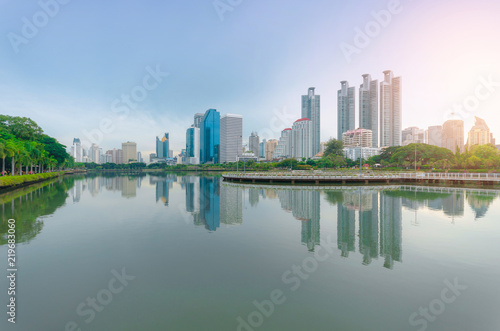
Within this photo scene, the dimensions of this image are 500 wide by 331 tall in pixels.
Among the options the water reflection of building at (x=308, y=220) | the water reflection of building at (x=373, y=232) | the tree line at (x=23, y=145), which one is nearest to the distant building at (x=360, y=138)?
the tree line at (x=23, y=145)

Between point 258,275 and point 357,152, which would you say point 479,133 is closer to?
point 357,152

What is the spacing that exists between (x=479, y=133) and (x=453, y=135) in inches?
1274

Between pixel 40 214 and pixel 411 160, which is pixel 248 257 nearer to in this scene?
pixel 40 214

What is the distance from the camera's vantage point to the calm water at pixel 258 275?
21.9 ft

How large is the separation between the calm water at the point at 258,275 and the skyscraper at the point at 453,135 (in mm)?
180241

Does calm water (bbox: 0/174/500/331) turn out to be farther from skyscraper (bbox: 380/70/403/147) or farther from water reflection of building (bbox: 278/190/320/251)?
Answer: skyscraper (bbox: 380/70/403/147)

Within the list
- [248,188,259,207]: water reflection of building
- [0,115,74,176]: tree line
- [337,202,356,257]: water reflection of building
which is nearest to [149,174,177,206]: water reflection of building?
[248,188,259,207]: water reflection of building

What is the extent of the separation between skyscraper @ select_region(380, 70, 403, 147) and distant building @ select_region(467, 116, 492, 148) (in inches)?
2070

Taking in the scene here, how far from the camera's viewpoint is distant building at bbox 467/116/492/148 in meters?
129

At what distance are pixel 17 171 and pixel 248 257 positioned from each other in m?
70.5

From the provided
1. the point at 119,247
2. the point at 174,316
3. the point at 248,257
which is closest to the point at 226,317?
the point at 174,316

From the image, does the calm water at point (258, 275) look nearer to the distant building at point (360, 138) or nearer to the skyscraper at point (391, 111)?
the distant building at point (360, 138)

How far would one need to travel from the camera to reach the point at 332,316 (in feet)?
22.1

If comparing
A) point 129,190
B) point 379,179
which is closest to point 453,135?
point 379,179
